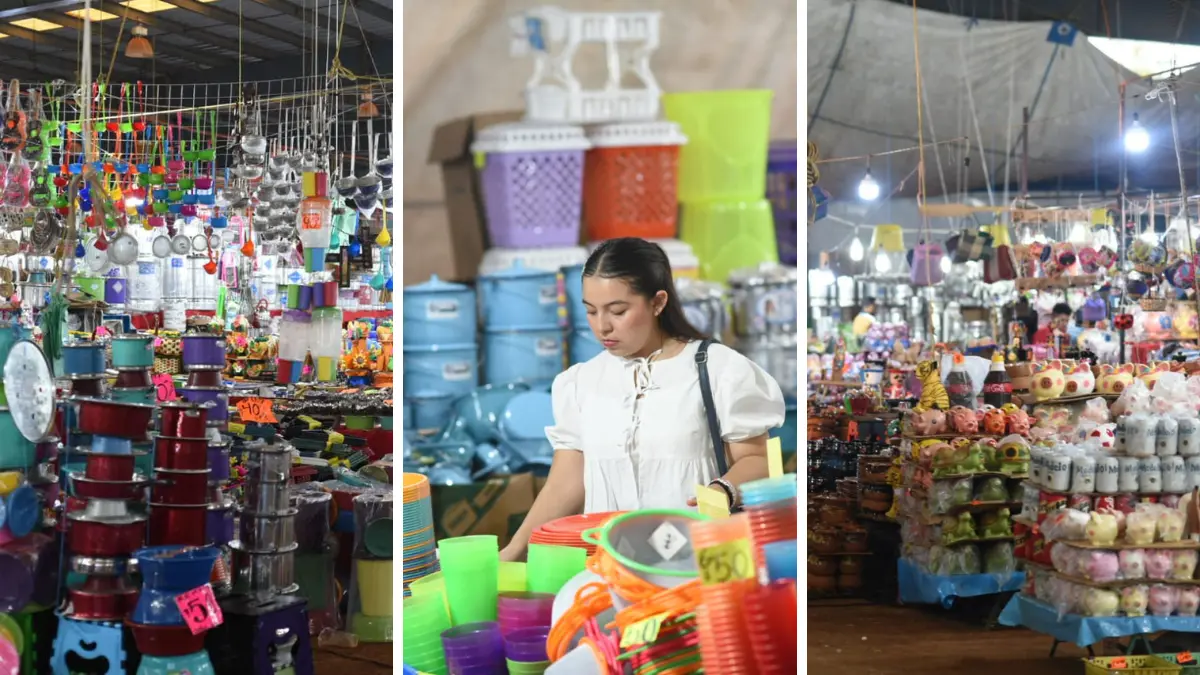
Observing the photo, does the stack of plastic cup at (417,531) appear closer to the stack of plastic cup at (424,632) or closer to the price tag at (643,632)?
the stack of plastic cup at (424,632)

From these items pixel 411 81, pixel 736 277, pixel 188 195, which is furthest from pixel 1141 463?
pixel 188 195

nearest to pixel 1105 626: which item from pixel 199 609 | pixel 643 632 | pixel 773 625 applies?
pixel 773 625

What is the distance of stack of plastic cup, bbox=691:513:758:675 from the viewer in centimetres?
263

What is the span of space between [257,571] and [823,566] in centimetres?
354

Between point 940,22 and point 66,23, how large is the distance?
4763 mm

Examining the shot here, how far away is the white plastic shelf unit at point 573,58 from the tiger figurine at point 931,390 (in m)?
3.46

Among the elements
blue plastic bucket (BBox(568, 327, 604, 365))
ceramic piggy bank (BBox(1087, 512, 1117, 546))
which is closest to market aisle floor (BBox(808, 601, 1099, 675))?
ceramic piggy bank (BBox(1087, 512, 1117, 546))

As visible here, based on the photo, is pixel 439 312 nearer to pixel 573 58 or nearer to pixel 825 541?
pixel 573 58

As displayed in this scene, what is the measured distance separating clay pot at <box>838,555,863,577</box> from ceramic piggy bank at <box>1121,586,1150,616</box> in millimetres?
1822

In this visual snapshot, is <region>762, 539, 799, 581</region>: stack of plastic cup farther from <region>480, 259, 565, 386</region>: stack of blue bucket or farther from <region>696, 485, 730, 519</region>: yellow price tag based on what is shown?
<region>480, 259, 565, 386</region>: stack of blue bucket

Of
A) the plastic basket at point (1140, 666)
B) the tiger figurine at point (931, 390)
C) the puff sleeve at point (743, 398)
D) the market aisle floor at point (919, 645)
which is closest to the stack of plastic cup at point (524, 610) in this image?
the puff sleeve at point (743, 398)

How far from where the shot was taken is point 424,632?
2.86 m

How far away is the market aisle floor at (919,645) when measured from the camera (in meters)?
4.69

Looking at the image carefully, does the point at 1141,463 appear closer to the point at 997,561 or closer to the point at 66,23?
the point at 997,561
